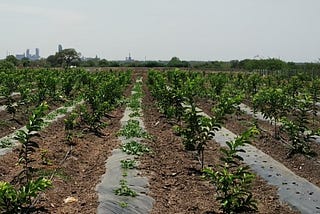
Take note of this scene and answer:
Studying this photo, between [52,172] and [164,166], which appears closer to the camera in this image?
[52,172]

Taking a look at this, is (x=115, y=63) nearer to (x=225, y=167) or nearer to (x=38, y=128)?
(x=38, y=128)

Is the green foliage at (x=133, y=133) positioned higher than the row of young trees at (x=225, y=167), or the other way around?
the row of young trees at (x=225, y=167)

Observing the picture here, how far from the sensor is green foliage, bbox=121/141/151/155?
31.2 ft

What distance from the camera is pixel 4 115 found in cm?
1577

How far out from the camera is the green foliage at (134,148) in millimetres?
9507

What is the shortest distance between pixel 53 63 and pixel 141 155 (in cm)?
7753

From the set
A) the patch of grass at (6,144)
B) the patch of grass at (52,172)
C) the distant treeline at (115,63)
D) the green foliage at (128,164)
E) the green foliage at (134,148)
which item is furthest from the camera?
the distant treeline at (115,63)

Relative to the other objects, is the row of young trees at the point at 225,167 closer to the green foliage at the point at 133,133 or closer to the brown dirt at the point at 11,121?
the green foliage at the point at 133,133

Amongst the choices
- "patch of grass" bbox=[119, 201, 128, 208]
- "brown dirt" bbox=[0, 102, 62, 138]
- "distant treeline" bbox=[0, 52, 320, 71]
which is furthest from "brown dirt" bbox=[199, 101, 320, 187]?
"distant treeline" bbox=[0, 52, 320, 71]

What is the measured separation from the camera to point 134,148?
31.9 ft

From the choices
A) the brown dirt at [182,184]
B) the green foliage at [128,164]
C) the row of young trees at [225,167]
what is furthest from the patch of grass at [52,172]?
the row of young trees at [225,167]

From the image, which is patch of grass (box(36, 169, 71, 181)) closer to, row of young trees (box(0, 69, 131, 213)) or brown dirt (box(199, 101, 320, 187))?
row of young trees (box(0, 69, 131, 213))

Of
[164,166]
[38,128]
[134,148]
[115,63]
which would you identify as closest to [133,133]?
[134,148]

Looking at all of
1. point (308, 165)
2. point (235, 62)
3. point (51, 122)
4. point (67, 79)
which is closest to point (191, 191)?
point (308, 165)
